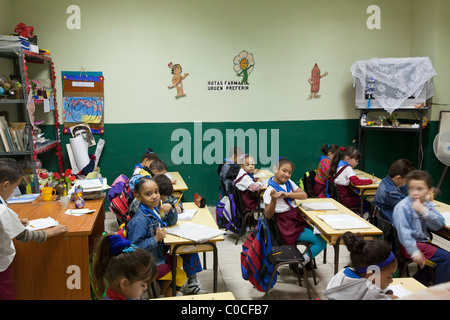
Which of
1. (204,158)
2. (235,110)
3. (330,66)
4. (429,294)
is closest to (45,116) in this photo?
(204,158)

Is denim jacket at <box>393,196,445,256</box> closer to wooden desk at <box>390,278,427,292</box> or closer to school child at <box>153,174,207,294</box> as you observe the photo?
wooden desk at <box>390,278,427,292</box>

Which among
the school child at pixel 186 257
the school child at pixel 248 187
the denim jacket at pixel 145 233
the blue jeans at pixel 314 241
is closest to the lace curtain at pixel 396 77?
the school child at pixel 248 187

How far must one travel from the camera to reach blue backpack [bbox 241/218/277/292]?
9.68 ft

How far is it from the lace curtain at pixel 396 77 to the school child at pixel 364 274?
163 inches

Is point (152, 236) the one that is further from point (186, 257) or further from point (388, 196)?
point (388, 196)

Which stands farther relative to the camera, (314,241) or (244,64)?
(244,64)

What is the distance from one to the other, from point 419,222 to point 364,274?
138 cm

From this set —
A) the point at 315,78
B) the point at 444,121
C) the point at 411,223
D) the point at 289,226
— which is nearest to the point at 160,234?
the point at 289,226

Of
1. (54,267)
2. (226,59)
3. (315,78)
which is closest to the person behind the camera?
(54,267)

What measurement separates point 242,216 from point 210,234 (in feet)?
5.78

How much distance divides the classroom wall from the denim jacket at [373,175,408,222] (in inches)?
108

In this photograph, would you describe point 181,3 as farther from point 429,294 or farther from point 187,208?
point 429,294

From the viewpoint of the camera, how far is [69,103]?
5.50 meters

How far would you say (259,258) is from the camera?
117 inches
